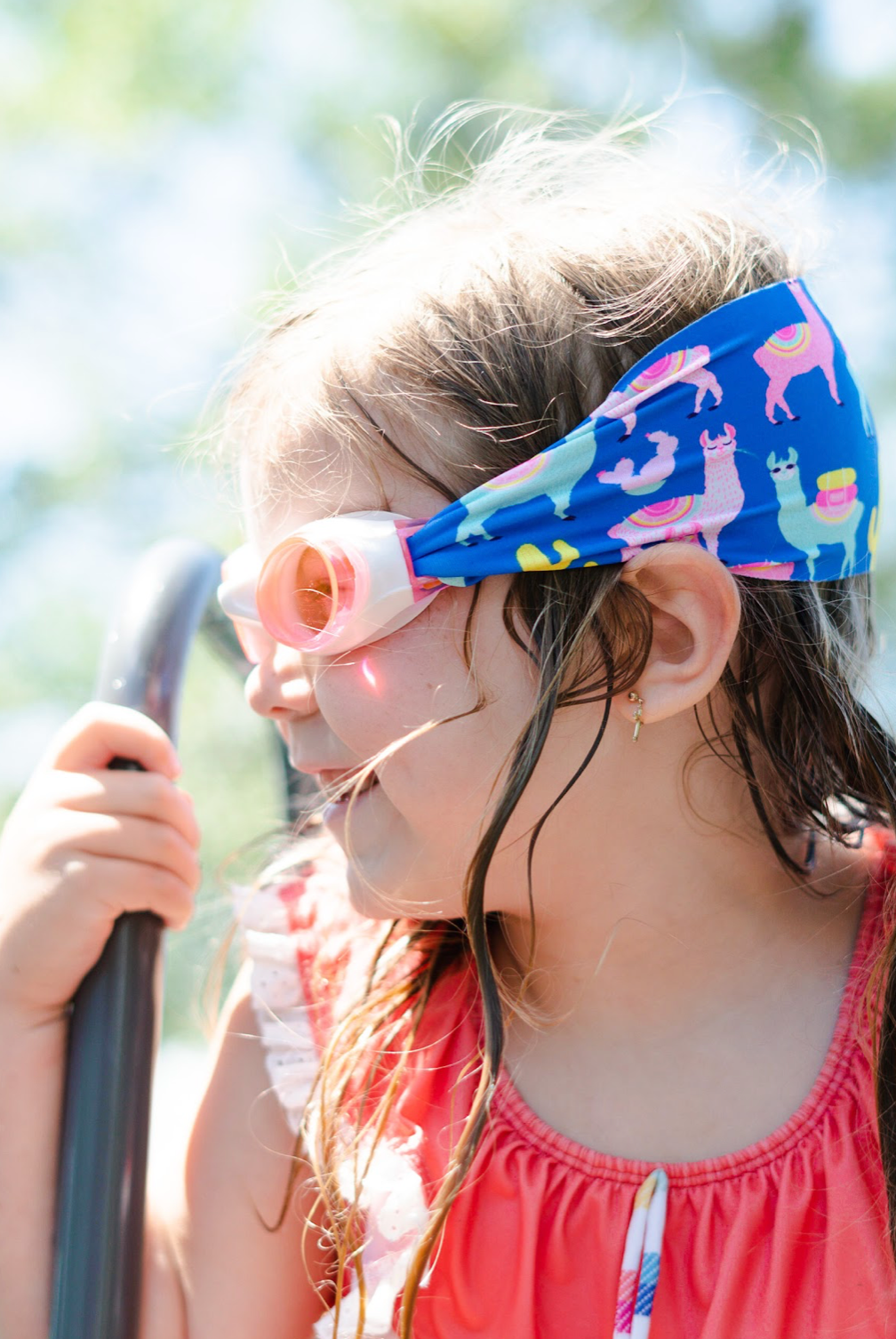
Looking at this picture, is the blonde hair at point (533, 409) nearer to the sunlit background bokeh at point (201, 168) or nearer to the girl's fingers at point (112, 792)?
the girl's fingers at point (112, 792)

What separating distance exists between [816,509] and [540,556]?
0.26m

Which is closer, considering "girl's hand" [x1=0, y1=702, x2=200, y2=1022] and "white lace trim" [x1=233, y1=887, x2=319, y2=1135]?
"girl's hand" [x1=0, y1=702, x2=200, y2=1022]

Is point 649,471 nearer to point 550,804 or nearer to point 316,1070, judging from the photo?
point 550,804

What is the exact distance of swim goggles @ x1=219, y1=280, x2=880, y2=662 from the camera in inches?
38.5

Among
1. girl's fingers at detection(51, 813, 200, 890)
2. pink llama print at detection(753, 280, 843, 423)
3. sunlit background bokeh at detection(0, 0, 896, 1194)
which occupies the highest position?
sunlit background bokeh at detection(0, 0, 896, 1194)

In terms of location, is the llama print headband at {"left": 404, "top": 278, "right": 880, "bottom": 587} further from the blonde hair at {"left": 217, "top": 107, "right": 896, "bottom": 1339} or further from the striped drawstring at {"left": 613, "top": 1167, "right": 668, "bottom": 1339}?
the striped drawstring at {"left": 613, "top": 1167, "right": 668, "bottom": 1339}

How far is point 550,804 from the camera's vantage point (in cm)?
107

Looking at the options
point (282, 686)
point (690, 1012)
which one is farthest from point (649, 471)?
point (690, 1012)

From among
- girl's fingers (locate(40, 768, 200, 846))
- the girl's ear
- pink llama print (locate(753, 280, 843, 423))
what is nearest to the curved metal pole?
girl's fingers (locate(40, 768, 200, 846))

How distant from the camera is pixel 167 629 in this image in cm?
113

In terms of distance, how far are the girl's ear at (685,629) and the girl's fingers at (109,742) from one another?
1.47ft

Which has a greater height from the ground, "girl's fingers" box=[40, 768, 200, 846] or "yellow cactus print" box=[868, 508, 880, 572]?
"yellow cactus print" box=[868, 508, 880, 572]

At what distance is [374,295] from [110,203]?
5.69 m

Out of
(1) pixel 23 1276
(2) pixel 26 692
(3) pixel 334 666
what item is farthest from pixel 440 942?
(2) pixel 26 692
